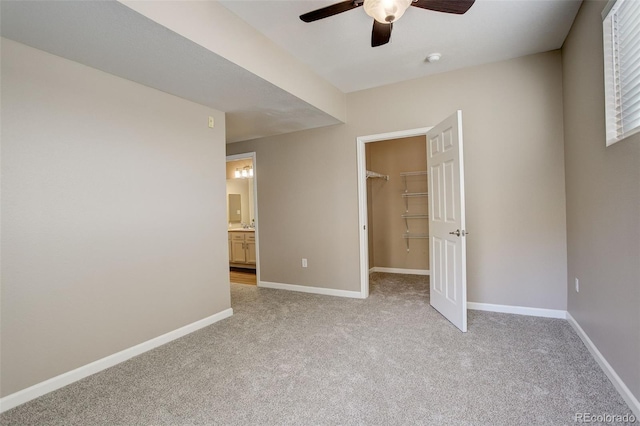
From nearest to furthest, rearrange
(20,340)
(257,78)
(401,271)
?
(20,340), (257,78), (401,271)

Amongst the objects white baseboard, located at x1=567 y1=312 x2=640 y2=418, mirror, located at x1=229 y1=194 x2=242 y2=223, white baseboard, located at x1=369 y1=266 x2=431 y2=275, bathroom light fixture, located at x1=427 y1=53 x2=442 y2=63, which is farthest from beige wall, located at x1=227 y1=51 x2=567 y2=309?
mirror, located at x1=229 y1=194 x2=242 y2=223

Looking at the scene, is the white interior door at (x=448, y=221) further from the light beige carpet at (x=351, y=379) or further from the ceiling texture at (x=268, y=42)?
the ceiling texture at (x=268, y=42)

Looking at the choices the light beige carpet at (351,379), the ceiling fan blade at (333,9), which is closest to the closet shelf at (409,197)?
the light beige carpet at (351,379)

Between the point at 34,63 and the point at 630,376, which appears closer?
the point at 630,376

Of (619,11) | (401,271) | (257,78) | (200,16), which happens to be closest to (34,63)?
(200,16)

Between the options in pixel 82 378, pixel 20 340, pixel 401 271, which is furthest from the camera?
pixel 401 271

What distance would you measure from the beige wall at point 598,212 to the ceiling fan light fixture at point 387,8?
54.2 inches

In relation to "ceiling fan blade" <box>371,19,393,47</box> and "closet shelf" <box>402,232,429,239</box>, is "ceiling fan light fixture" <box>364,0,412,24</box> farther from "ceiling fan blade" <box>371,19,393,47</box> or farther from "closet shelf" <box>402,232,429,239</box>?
"closet shelf" <box>402,232,429,239</box>

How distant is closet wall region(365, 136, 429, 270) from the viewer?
523cm

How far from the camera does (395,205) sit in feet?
17.8

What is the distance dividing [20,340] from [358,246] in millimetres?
3133

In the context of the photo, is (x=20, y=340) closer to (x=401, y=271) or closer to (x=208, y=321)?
(x=208, y=321)

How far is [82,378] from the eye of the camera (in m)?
2.16

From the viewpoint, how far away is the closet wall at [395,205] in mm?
5230
